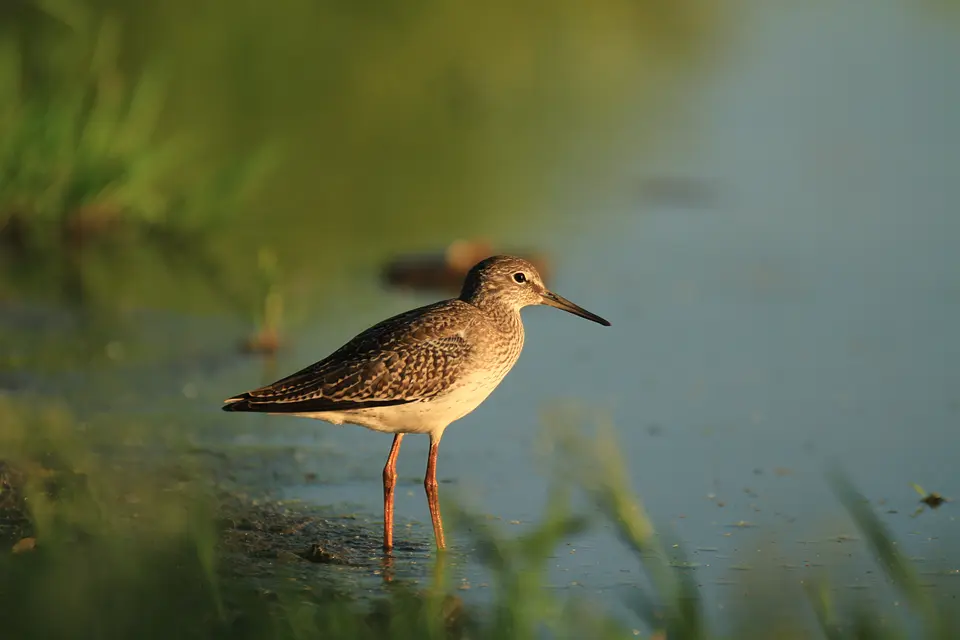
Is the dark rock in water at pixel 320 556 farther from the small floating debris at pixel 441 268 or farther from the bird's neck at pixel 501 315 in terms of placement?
the small floating debris at pixel 441 268

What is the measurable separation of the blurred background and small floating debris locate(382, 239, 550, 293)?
0.02 meters

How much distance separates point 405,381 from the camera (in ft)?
24.5

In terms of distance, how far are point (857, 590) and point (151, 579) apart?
2.87 meters

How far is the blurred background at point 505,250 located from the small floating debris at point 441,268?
2 centimetres

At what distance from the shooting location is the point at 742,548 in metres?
7.29

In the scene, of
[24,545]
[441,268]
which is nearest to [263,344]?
[441,268]

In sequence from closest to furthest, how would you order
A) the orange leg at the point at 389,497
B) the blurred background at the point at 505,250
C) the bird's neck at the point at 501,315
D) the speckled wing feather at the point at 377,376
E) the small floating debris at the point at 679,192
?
1. the orange leg at the point at 389,497
2. the speckled wing feather at the point at 377,376
3. the blurred background at the point at 505,250
4. the bird's neck at the point at 501,315
5. the small floating debris at the point at 679,192

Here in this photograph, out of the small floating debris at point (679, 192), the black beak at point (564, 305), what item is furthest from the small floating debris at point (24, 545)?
the small floating debris at point (679, 192)

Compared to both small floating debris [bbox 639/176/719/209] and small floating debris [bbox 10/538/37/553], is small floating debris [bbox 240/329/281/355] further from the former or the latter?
small floating debris [bbox 639/176/719/209]

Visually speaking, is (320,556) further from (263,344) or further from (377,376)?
(263,344)

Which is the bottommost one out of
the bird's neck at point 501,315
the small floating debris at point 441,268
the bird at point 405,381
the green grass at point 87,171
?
the bird at point 405,381

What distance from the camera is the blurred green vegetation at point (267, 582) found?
5.12 meters

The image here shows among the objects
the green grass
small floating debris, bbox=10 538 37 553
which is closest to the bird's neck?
small floating debris, bbox=10 538 37 553

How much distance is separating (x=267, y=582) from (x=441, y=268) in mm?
5853
